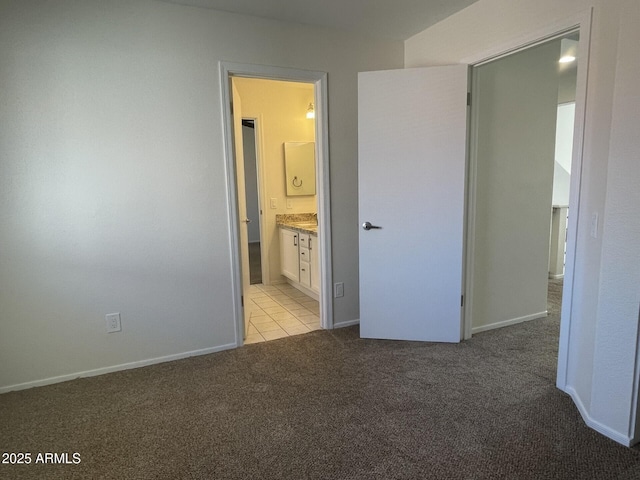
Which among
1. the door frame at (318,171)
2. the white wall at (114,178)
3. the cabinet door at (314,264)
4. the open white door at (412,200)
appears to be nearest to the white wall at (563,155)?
the open white door at (412,200)

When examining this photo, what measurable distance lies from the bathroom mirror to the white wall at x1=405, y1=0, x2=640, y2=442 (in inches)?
117

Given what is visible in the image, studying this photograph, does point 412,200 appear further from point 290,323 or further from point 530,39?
point 290,323

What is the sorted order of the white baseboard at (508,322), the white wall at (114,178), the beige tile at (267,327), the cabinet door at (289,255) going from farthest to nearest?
1. the cabinet door at (289,255)
2. the beige tile at (267,327)
3. the white baseboard at (508,322)
4. the white wall at (114,178)

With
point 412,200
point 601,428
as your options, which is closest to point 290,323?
point 412,200

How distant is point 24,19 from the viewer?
219 cm

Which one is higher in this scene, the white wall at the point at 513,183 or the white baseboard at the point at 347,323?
the white wall at the point at 513,183

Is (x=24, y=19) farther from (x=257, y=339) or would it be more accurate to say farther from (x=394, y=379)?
(x=394, y=379)

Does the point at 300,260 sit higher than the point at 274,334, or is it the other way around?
the point at 300,260

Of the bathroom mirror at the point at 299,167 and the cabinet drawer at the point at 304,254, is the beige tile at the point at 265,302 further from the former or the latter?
the bathroom mirror at the point at 299,167

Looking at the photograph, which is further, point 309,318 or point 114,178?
point 309,318

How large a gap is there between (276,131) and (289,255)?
155 cm

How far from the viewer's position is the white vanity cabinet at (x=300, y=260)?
402cm

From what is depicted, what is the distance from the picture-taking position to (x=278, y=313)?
378 centimetres

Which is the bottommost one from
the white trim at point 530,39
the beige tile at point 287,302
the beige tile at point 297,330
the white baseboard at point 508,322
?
the beige tile at point 287,302
